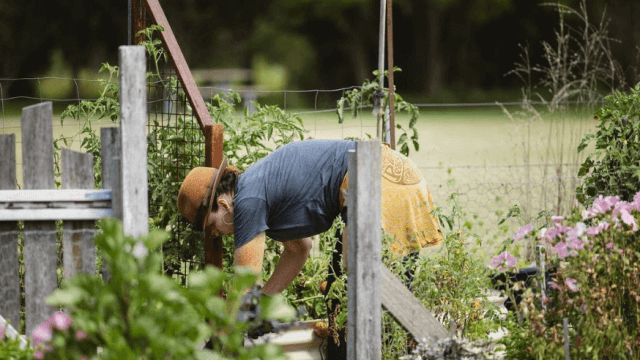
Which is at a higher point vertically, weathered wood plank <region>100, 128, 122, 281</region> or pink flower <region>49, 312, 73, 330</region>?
weathered wood plank <region>100, 128, 122, 281</region>

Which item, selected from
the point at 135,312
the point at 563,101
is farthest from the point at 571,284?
the point at 563,101

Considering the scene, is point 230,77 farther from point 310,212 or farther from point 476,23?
point 310,212

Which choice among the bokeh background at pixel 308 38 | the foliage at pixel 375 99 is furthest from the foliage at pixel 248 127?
the bokeh background at pixel 308 38

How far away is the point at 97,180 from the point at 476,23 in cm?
3548

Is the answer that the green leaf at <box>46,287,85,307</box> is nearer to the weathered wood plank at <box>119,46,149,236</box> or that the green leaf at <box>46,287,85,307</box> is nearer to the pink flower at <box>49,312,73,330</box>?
the pink flower at <box>49,312,73,330</box>

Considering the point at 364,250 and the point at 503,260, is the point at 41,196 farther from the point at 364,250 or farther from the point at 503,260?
the point at 503,260

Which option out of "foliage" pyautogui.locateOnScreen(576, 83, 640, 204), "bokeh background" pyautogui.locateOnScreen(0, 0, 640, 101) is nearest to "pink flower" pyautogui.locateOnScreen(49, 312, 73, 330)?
"foliage" pyautogui.locateOnScreen(576, 83, 640, 204)

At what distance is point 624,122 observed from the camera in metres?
3.63

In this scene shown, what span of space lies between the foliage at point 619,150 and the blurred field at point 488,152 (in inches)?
27.1

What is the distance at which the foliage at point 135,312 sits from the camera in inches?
66.8

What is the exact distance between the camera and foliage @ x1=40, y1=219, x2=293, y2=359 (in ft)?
5.57

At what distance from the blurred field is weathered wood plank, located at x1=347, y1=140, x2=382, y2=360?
1288mm

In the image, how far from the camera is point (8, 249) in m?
2.38

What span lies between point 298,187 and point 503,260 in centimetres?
86
